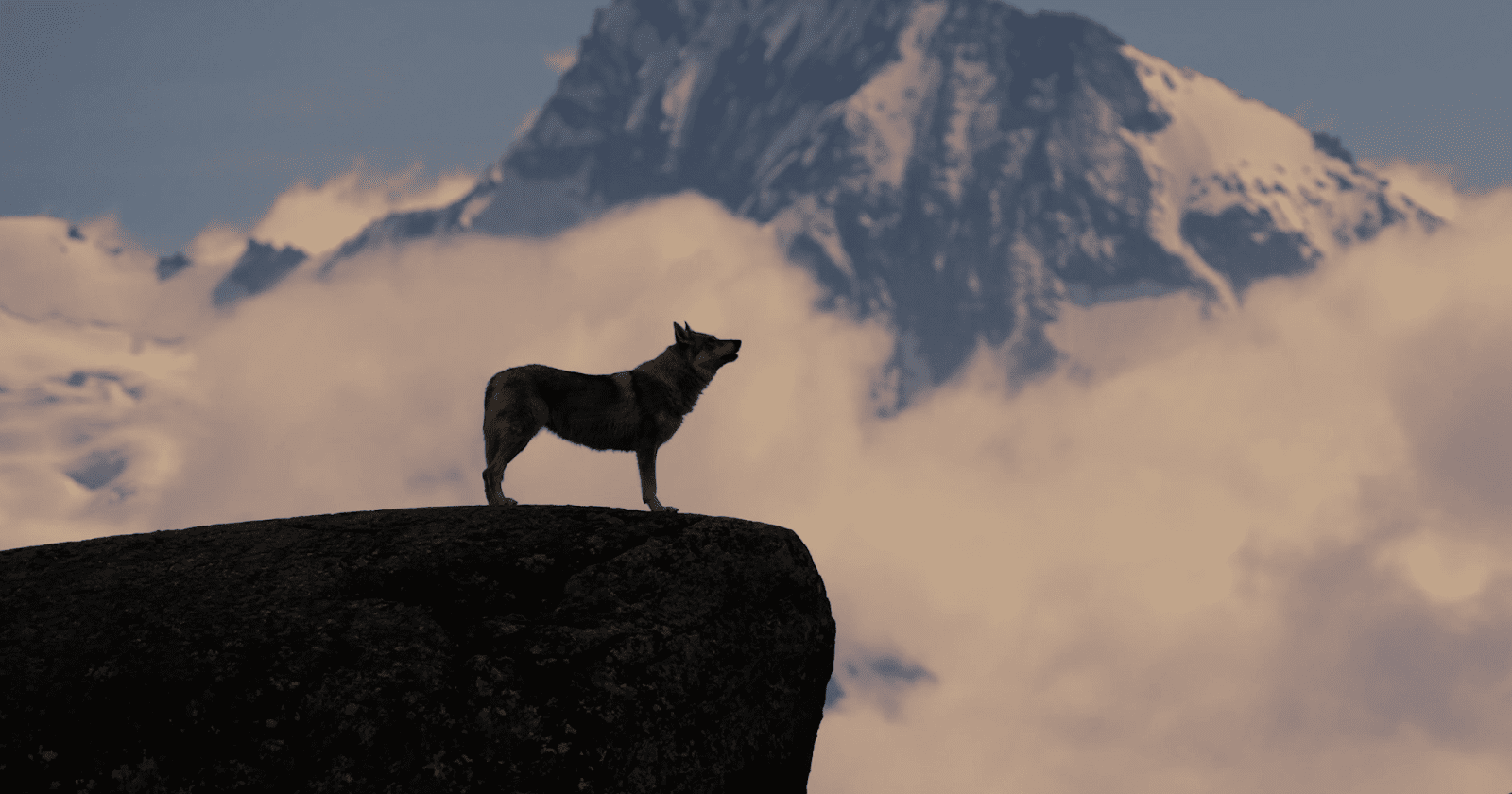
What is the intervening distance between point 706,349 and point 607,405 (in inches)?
57.7

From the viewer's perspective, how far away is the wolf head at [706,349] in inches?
630

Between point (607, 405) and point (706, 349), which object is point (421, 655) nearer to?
point (607, 405)

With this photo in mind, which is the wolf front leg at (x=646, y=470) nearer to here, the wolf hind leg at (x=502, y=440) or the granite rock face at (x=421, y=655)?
the wolf hind leg at (x=502, y=440)

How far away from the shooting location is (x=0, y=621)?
37.2ft

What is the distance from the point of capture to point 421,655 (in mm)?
11523

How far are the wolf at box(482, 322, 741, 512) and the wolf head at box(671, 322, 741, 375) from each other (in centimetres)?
1

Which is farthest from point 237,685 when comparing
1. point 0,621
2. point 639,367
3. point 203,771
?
point 639,367

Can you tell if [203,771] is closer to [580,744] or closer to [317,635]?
[317,635]

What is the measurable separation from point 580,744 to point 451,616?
5.38 ft

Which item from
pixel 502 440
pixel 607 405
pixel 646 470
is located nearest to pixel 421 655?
pixel 502 440

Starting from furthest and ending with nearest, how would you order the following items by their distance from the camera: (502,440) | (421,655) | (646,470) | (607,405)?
(646,470)
(607,405)
(502,440)
(421,655)

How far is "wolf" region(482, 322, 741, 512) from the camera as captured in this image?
14.9 metres

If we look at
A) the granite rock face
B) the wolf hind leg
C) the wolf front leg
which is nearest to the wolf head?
the wolf front leg

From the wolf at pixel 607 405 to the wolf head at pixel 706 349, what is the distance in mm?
11
